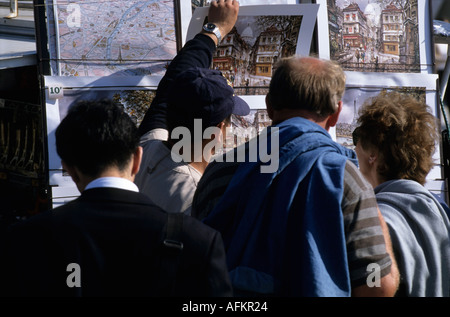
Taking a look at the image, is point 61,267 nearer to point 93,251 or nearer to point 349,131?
point 93,251

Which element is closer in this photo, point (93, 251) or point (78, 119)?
point (93, 251)

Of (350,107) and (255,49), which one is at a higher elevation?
(255,49)

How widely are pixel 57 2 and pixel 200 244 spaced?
5.94 feet

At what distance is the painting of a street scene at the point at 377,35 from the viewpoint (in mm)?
2842

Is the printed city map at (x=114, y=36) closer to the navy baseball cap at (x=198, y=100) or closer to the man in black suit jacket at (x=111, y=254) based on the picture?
the navy baseball cap at (x=198, y=100)

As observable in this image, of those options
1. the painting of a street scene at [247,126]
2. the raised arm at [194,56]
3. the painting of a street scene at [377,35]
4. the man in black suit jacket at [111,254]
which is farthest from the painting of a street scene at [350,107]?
the man in black suit jacket at [111,254]

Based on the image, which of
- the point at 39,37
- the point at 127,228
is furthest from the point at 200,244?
the point at 39,37

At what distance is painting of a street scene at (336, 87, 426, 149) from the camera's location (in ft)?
9.31

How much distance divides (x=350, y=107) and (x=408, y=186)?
3.60ft

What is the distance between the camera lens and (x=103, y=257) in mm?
1208

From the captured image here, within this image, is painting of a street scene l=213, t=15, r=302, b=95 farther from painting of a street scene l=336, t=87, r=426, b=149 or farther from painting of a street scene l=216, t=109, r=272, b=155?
painting of a street scene l=336, t=87, r=426, b=149

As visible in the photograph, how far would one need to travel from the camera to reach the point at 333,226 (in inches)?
55.1

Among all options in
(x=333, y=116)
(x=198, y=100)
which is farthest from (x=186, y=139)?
(x=333, y=116)

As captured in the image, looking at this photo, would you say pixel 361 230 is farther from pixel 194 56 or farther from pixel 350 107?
pixel 350 107
